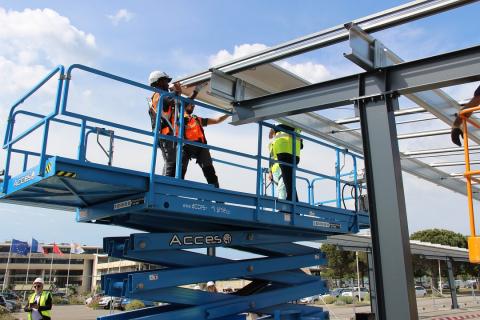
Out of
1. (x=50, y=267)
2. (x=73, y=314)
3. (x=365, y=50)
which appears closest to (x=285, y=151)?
(x=365, y=50)

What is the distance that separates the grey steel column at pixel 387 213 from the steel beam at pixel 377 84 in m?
0.13

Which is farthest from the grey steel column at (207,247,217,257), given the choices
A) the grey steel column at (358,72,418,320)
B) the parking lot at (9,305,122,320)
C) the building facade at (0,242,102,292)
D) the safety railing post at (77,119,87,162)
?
the building facade at (0,242,102,292)

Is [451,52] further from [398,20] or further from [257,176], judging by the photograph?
[257,176]

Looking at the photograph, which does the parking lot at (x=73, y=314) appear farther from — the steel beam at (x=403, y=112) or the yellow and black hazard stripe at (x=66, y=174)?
the yellow and black hazard stripe at (x=66, y=174)

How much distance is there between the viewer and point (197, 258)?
5.94m

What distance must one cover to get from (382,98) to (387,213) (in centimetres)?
134

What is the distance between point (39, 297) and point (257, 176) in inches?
205

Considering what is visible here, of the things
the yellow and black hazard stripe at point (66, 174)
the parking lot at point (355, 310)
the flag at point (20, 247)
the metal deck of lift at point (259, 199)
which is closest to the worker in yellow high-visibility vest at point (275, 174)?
the metal deck of lift at point (259, 199)

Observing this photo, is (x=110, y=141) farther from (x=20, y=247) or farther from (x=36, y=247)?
A: (x=20, y=247)

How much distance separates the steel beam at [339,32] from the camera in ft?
15.8

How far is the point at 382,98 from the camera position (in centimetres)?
515

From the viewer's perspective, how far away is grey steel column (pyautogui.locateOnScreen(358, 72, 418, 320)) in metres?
4.49

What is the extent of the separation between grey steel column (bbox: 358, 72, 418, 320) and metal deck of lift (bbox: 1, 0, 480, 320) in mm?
11

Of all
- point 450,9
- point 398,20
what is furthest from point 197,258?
point 450,9
